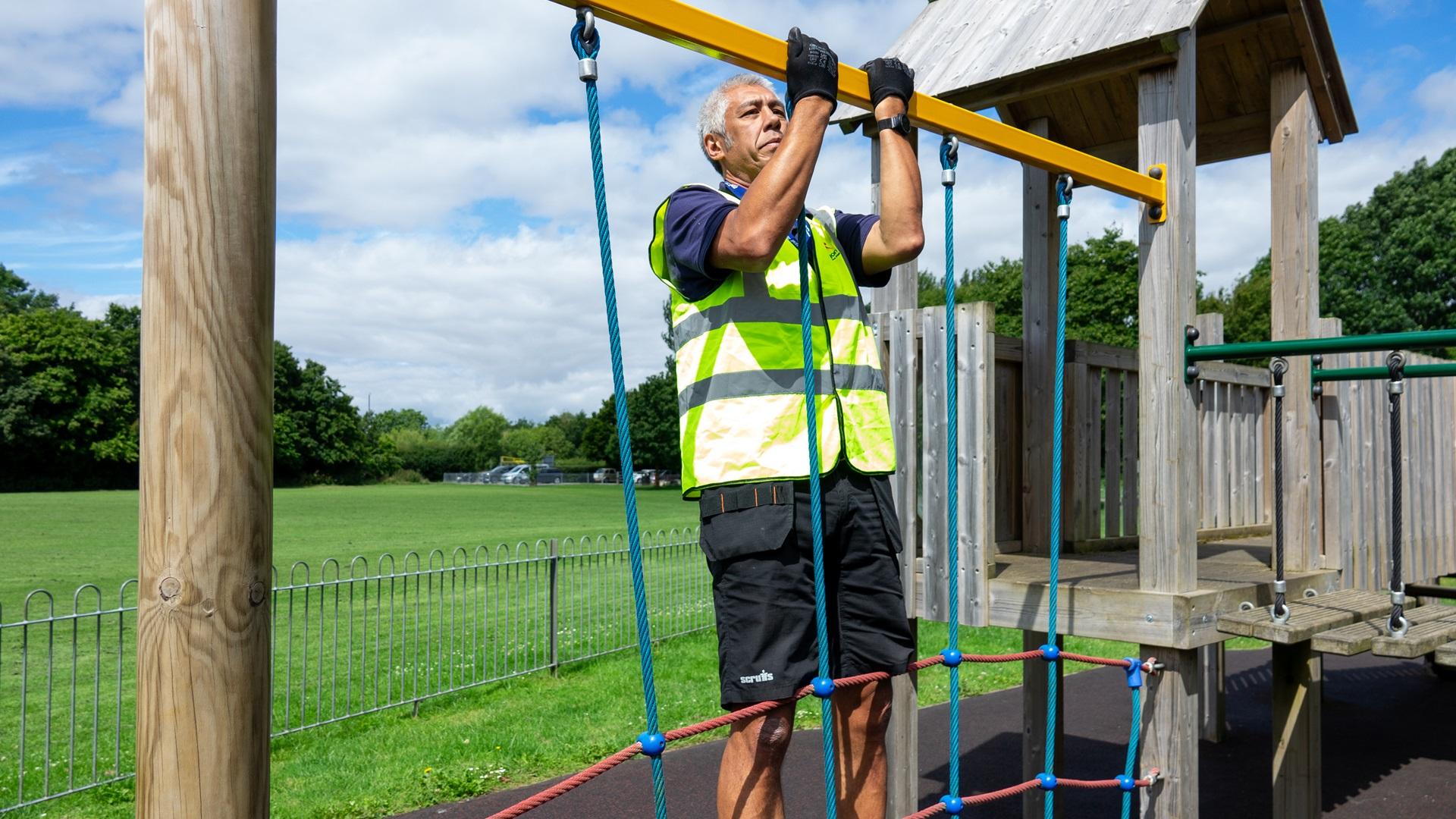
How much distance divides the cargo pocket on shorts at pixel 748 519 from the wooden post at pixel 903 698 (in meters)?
1.77

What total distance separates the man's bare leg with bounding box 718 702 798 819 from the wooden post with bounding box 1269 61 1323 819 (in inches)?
106

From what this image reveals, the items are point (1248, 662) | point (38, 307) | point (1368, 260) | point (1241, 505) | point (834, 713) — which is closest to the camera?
point (834, 713)

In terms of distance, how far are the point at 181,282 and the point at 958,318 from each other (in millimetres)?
2989

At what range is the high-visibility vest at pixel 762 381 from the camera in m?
2.33

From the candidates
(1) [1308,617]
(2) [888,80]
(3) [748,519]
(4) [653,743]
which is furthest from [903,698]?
(2) [888,80]

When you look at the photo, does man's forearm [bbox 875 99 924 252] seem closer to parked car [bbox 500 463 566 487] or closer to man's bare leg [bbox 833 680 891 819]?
man's bare leg [bbox 833 680 891 819]

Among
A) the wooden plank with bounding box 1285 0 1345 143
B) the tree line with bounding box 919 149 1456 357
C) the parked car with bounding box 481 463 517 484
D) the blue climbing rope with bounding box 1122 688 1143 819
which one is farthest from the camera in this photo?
the parked car with bounding box 481 463 517 484

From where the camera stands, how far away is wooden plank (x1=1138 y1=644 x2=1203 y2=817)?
139 inches

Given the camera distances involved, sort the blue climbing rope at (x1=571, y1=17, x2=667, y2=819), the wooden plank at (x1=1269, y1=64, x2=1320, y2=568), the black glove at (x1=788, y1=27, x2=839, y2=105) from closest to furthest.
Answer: the blue climbing rope at (x1=571, y1=17, x2=667, y2=819) < the black glove at (x1=788, y1=27, x2=839, y2=105) < the wooden plank at (x1=1269, y1=64, x2=1320, y2=568)

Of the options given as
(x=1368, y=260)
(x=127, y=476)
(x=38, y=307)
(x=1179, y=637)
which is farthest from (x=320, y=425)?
(x=1179, y=637)

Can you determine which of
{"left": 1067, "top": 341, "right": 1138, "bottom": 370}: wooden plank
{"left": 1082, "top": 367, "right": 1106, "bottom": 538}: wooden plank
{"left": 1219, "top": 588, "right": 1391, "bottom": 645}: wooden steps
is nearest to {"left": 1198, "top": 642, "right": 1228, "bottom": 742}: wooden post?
{"left": 1082, "top": 367, "right": 1106, "bottom": 538}: wooden plank

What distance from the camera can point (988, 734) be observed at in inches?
284

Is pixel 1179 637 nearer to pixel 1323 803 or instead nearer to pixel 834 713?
pixel 834 713

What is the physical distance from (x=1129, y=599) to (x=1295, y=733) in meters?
1.13
